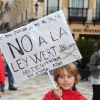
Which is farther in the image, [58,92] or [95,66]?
[95,66]

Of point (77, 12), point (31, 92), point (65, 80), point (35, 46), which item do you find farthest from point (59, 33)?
point (77, 12)

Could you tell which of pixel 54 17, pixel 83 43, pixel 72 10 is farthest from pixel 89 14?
pixel 54 17

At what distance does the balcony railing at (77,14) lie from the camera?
28.2 metres

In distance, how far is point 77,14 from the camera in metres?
28.4

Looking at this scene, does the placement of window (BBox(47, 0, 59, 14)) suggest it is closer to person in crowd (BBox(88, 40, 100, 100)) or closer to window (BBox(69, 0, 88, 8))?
window (BBox(69, 0, 88, 8))

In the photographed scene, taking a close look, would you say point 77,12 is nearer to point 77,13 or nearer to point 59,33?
point 77,13

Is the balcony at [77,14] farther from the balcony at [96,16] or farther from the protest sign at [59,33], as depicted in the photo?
the protest sign at [59,33]

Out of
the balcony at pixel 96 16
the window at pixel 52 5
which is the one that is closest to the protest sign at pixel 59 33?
the window at pixel 52 5

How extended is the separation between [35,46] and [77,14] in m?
25.0

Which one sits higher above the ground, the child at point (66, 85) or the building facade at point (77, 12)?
the child at point (66, 85)

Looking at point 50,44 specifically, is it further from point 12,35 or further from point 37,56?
point 12,35

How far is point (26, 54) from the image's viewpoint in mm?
3727

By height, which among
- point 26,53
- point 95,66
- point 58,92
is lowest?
point 95,66

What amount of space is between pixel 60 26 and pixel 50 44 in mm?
232
